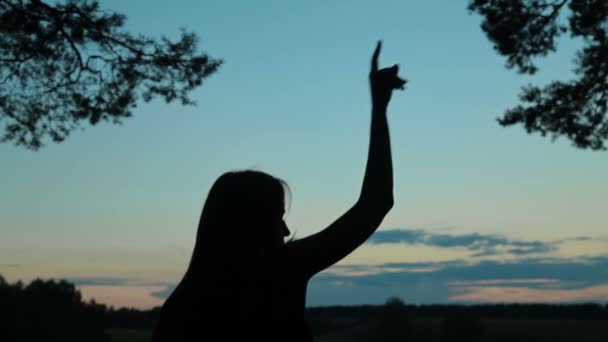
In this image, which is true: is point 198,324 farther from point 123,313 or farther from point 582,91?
point 123,313

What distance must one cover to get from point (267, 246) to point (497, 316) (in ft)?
131

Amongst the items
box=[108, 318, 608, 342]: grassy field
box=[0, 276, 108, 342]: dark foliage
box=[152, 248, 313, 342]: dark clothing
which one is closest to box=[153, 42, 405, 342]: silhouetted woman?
box=[152, 248, 313, 342]: dark clothing

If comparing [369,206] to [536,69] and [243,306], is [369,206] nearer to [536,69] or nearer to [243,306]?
[243,306]

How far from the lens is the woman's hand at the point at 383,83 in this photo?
1978mm

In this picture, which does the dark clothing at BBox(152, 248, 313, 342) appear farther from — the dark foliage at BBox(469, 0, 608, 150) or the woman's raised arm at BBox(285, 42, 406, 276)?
the dark foliage at BBox(469, 0, 608, 150)

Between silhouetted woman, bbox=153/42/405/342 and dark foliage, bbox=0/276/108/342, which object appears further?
dark foliage, bbox=0/276/108/342

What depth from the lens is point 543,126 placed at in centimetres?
1132

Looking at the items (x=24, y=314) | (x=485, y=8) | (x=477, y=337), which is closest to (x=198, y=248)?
(x=485, y=8)

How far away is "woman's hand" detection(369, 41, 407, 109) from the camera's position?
1.98 m

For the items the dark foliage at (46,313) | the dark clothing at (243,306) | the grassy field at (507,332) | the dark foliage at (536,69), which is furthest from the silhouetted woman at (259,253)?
the grassy field at (507,332)

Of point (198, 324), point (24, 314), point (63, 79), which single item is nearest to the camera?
point (198, 324)

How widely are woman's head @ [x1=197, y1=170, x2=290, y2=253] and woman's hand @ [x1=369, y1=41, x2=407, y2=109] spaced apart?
36 cm

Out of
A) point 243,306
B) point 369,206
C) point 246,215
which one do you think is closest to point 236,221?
point 246,215

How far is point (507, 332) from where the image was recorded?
35.7 meters
